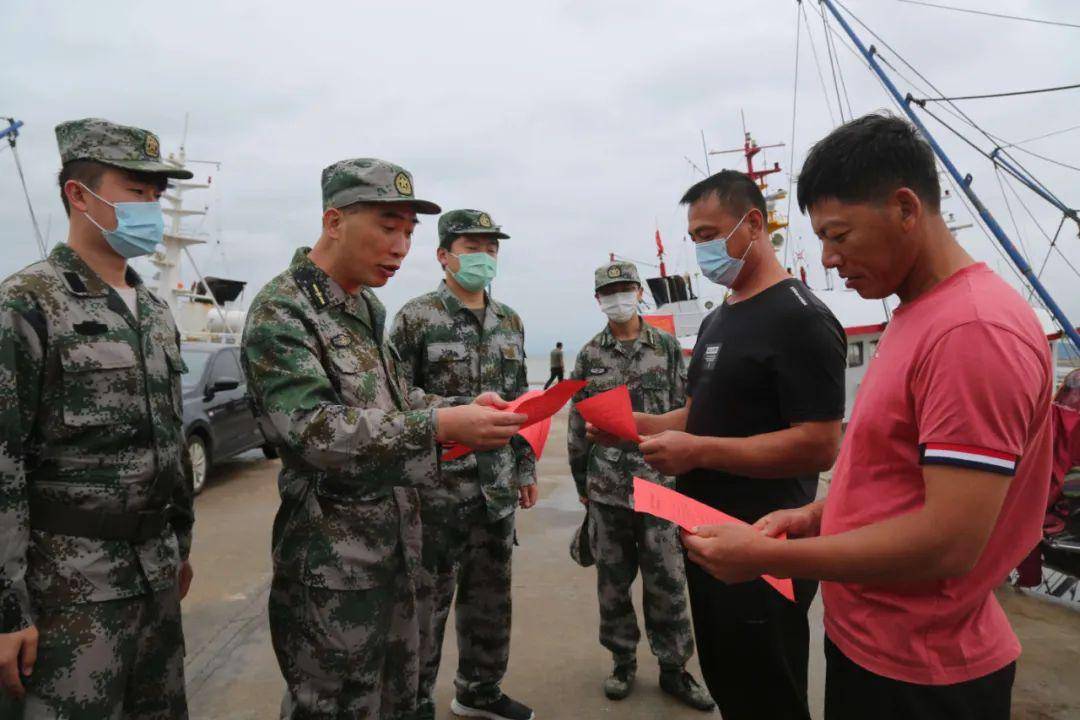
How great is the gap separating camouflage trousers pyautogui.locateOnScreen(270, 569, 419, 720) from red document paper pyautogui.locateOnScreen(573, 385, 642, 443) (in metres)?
0.79

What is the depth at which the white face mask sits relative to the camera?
3.73 metres

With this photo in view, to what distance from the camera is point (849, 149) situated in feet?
3.91

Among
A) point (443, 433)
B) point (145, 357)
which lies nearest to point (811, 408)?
point (443, 433)

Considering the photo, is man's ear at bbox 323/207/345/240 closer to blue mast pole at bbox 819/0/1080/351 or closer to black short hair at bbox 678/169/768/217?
black short hair at bbox 678/169/768/217

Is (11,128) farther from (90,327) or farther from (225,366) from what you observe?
(90,327)

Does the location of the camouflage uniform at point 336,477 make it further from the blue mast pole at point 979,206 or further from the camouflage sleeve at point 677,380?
the blue mast pole at point 979,206

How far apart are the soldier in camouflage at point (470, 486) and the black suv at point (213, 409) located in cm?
431

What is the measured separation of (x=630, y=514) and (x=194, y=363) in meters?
6.12

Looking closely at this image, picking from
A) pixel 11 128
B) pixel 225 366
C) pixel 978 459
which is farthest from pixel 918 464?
pixel 11 128

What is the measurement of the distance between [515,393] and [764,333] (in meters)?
1.58

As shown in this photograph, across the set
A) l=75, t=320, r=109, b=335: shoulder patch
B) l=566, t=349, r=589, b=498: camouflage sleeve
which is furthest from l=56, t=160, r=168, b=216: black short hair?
l=566, t=349, r=589, b=498: camouflage sleeve

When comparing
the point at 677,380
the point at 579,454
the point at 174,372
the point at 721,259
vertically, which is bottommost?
the point at 579,454

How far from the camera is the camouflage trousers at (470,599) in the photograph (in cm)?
273

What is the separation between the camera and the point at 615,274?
150 inches
